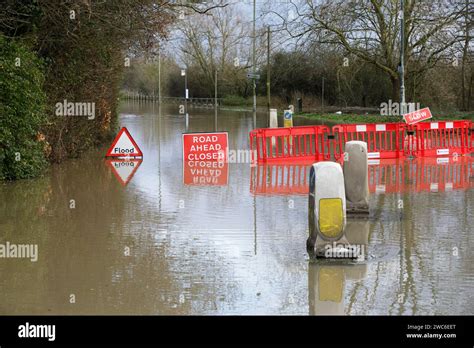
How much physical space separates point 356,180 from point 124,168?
8197 millimetres

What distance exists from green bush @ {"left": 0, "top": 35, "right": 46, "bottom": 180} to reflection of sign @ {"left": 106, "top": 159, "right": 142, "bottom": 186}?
2.03 metres

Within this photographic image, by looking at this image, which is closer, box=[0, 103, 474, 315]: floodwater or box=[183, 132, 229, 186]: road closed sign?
box=[0, 103, 474, 315]: floodwater

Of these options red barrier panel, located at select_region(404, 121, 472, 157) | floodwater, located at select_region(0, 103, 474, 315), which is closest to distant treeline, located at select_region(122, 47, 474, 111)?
red barrier panel, located at select_region(404, 121, 472, 157)

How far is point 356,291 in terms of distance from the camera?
22.7ft

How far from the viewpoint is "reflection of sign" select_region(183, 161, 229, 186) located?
14797 mm

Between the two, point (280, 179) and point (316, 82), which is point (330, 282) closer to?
point (280, 179)

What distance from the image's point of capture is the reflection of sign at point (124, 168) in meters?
15.6

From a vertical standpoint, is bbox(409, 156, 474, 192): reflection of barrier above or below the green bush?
below

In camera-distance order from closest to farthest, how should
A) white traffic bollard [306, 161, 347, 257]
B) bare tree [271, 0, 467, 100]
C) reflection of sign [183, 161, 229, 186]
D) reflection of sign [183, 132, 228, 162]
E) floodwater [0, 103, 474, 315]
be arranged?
1. floodwater [0, 103, 474, 315]
2. white traffic bollard [306, 161, 347, 257]
3. reflection of sign [183, 161, 229, 186]
4. reflection of sign [183, 132, 228, 162]
5. bare tree [271, 0, 467, 100]

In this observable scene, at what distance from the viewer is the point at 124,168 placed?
57.0 ft

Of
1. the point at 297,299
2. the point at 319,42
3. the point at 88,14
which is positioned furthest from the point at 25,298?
the point at 319,42

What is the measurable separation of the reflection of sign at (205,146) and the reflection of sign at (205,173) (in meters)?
0.22

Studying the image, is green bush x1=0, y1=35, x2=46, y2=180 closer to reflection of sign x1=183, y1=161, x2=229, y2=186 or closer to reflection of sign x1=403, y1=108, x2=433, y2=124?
reflection of sign x1=183, y1=161, x2=229, y2=186
